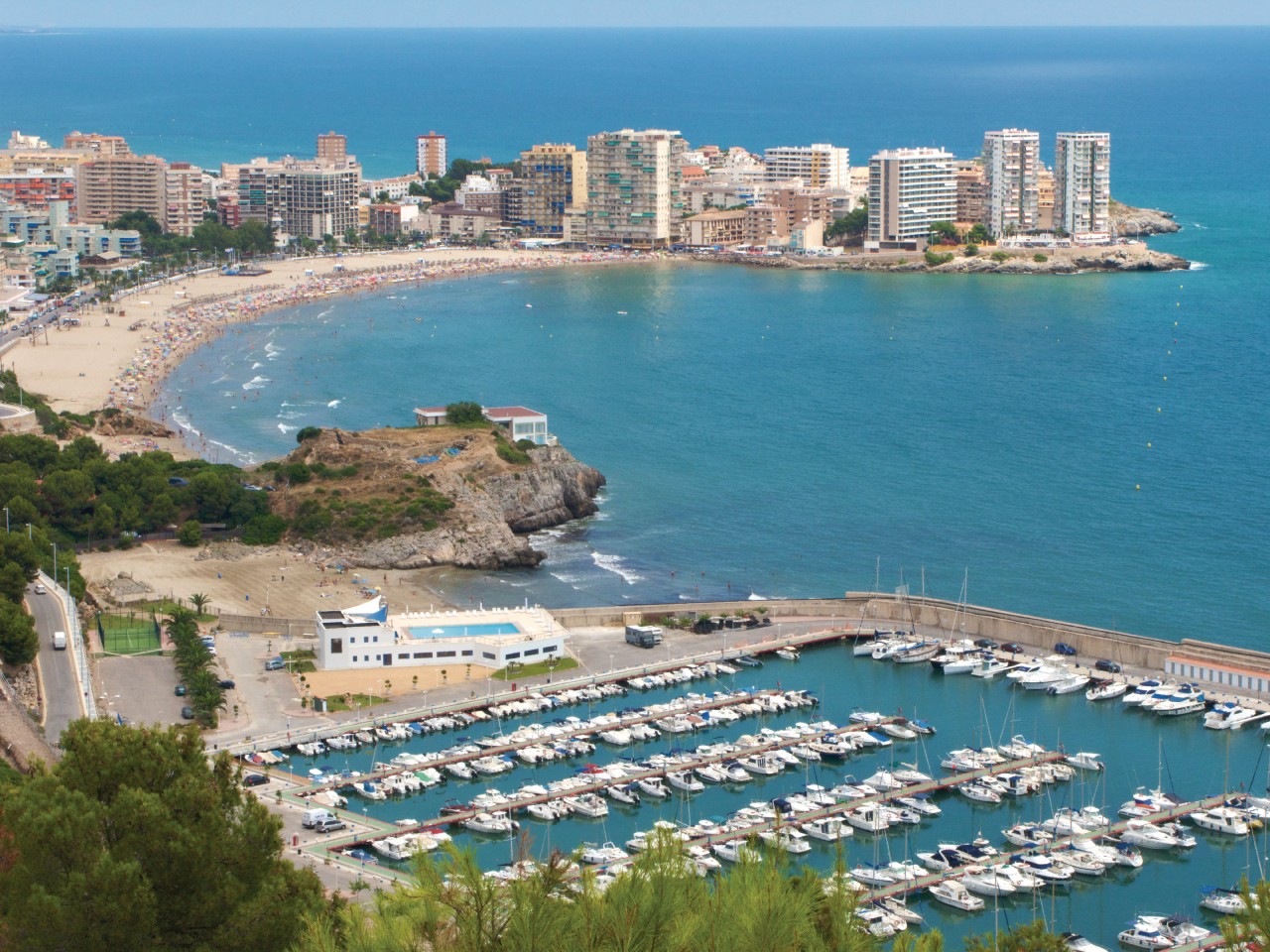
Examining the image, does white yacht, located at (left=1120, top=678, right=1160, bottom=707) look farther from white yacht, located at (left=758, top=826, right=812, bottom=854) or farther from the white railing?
the white railing

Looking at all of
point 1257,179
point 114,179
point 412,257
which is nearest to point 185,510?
point 412,257

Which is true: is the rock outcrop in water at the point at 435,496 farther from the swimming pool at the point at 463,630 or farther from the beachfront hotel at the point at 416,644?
the beachfront hotel at the point at 416,644

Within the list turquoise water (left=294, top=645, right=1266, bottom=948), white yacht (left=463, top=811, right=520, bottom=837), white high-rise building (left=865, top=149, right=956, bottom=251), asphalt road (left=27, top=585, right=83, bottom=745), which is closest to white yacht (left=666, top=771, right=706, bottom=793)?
turquoise water (left=294, top=645, right=1266, bottom=948)

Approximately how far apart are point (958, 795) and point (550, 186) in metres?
77.9

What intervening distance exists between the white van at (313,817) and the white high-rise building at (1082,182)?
76.3 m

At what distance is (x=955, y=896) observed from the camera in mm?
24688

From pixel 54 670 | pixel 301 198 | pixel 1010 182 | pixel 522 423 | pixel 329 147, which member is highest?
pixel 329 147

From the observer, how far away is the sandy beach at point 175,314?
200 feet

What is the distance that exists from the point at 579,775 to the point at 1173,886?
28.4 feet

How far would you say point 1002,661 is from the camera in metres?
34.8

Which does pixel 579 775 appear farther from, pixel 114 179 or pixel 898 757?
pixel 114 179

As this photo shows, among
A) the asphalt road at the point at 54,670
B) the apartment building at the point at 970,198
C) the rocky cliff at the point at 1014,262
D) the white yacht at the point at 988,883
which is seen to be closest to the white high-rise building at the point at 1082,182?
the rocky cliff at the point at 1014,262

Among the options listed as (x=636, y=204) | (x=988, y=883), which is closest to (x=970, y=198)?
(x=636, y=204)

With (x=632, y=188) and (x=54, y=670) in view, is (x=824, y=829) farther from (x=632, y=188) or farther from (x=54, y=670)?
(x=632, y=188)
